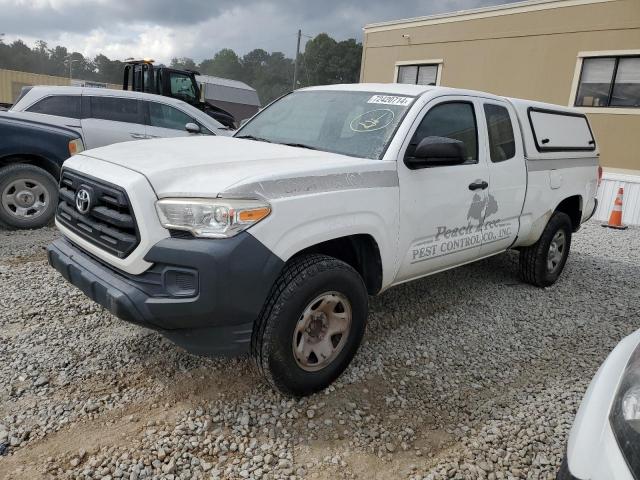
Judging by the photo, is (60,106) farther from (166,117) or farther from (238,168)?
(238,168)

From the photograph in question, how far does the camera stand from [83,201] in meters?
2.79

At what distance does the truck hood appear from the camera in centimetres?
244

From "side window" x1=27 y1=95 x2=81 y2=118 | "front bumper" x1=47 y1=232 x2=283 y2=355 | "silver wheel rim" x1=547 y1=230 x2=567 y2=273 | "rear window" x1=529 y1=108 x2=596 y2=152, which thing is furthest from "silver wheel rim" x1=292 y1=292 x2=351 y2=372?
"side window" x1=27 y1=95 x2=81 y2=118

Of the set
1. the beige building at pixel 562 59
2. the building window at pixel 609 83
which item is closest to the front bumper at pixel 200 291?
the beige building at pixel 562 59

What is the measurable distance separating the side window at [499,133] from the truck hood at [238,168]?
1444 millimetres

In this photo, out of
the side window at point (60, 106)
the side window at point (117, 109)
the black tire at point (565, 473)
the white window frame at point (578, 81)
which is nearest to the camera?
the black tire at point (565, 473)

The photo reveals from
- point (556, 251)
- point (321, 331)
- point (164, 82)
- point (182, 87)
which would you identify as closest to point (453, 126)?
point (321, 331)

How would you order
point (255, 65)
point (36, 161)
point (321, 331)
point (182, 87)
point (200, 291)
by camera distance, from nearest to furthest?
point (200, 291)
point (321, 331)
point (36, 161)
point (182, 87)
point (255, 65)

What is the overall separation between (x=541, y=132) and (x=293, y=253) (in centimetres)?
334

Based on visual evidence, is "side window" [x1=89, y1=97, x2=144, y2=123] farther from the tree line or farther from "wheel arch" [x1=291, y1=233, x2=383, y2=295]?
the tree line

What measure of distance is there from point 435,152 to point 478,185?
842mm

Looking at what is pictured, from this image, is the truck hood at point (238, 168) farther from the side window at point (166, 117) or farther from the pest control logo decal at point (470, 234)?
the side window at point (166, 117)

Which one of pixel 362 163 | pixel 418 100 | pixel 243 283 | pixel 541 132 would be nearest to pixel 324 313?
pixel 243 283

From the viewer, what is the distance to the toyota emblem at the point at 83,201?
2.74 meters
